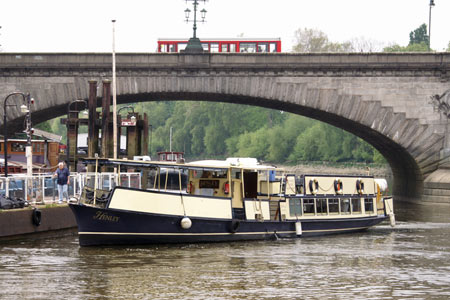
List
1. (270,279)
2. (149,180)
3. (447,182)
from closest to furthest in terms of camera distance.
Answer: (270,279), (149,180), (447,182)

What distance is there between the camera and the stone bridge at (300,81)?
46.2m

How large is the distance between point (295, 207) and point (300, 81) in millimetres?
17708

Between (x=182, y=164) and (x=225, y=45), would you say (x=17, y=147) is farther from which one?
(x=182, y=164)

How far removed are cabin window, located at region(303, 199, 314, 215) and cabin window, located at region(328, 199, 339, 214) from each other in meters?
1.07

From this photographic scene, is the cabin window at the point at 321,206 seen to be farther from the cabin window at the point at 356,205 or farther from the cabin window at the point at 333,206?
the cabin window at the point at 356,205

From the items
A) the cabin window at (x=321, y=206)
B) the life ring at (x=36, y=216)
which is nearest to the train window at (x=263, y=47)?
the cabin window at (x=321, y=206)

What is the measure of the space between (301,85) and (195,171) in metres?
19.0

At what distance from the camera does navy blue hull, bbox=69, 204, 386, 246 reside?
24938mm

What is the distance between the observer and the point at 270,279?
20.4 meters

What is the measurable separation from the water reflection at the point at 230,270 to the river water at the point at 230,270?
25 millimetres

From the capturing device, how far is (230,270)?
21625 mm

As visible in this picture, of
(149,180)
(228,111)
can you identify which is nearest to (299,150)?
(228,111)

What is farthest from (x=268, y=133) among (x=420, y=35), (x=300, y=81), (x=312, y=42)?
(x=300, y=81)

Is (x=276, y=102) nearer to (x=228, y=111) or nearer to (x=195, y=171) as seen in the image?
(x=195, y=171)
